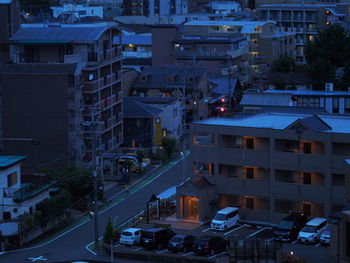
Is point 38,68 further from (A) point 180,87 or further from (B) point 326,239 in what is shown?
(A) point 180,87

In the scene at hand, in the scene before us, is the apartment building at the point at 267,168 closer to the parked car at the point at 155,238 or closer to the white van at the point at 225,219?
the white van at the point at 225,219

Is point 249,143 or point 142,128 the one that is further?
point 142,128

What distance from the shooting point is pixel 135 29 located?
4909 centimetres

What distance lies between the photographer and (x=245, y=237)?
58.9ft

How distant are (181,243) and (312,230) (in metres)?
2.65

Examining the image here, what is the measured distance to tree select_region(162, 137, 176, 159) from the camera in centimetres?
2678

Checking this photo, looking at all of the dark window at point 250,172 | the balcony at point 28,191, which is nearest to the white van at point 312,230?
the dark window at point 250,172

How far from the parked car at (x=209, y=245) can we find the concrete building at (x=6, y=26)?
429 inches

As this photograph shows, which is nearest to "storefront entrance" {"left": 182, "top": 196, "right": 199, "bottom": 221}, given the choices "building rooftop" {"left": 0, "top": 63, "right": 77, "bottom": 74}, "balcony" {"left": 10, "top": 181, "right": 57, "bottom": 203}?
"balcony" {"left": 10, "top": 181, "right": 57, "bottom": 203}

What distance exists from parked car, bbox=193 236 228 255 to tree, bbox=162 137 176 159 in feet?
31.6

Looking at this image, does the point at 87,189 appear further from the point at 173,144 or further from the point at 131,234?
the point at 173,144

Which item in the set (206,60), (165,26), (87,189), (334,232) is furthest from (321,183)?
(165,26)

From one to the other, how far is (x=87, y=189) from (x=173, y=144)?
6.26 meters

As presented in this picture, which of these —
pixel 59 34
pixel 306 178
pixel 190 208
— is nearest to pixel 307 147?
pixel 306 178
